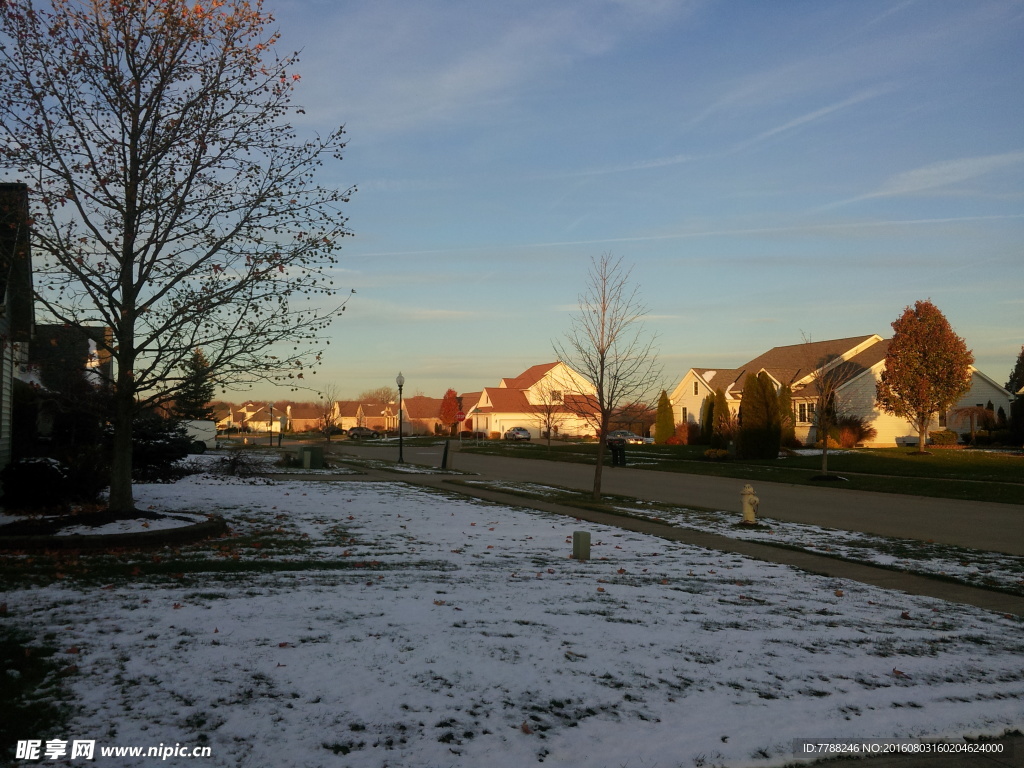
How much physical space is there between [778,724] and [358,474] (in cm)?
2383

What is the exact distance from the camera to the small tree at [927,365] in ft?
135

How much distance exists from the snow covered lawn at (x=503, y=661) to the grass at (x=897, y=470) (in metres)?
16.1

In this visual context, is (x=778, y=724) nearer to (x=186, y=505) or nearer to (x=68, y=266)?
(x=68, y=266)

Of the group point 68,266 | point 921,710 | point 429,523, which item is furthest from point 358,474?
point 921,710

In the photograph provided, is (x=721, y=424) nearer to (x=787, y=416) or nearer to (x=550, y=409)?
(x=787, y=416)

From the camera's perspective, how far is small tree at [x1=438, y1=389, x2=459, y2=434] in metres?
92.9

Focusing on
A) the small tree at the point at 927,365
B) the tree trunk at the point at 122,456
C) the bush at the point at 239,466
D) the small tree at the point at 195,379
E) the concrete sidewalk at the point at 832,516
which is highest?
the small tree at the point at 927,365

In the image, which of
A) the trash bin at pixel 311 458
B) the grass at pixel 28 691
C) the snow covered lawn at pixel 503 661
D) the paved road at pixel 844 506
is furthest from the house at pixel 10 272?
the paved road at pixel 844 506

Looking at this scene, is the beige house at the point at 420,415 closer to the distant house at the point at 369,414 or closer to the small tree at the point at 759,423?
the distant house at the point at 369,414

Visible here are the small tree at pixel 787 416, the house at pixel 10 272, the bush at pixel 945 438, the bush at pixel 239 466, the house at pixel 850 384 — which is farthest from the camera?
the house at pixel 850 384

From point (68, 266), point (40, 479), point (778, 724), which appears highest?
point (68, 266)

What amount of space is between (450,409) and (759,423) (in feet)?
191

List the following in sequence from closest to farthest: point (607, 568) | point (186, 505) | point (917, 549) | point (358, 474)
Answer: point (607, 568)
point (917, 549)
point (186, 505)
point (358, 474)

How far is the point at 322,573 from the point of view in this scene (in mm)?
9727
